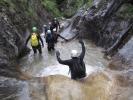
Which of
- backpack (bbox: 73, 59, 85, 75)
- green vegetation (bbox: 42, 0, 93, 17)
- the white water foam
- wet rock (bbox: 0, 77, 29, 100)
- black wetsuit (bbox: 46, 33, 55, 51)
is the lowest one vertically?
green vegetation (bbox: 42, 0, 93, 17)

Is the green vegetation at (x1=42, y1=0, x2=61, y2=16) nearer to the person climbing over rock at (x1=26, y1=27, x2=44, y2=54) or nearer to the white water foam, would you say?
the person climbing over rock at (x1=26, y1=27, x2=44, y2=54)

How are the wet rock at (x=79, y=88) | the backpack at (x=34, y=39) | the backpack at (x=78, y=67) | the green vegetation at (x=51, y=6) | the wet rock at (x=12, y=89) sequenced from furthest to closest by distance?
the green vegetation at (x=51, y=6) → the backpack at (x=34, y=39) → the backpack at (x=78, y=67) → the wet rock at (x=12, y=89) → the wet rock at (x=79, y=88)

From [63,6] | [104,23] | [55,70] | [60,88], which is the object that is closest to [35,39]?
[55,70]

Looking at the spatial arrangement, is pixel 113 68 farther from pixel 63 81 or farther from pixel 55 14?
pixel 55 14

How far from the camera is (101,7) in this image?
77.1ft

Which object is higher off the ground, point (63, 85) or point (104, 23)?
point (63, 85)

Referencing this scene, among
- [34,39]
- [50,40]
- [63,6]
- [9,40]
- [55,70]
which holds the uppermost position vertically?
[9,40]

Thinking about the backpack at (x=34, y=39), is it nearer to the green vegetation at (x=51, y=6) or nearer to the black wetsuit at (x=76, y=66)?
the black wetsuit at (x=76, y=66)

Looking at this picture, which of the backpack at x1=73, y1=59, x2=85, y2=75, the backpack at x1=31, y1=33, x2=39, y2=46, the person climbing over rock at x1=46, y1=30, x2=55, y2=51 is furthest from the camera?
the person climbing over rock at x1=46, y1=30, x2=55, y2=51

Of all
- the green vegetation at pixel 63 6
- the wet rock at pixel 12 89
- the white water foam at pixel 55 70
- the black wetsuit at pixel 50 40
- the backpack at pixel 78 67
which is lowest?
the green vegetation at pixel 63 6

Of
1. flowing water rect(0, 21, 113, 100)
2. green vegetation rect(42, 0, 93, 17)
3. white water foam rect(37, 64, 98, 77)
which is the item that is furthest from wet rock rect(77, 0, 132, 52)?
green vegetation rect(42, 0, 93, 17)

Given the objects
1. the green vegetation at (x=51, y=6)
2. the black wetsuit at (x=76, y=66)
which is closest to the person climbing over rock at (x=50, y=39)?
the black wetsuit at (x=76, y=66)

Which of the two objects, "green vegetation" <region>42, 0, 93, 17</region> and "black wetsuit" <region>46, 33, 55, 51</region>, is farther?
"green vegetation" <region>42, 0, 93, 17</region>

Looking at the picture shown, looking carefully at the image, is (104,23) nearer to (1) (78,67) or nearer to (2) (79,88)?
(1) (78,67)
